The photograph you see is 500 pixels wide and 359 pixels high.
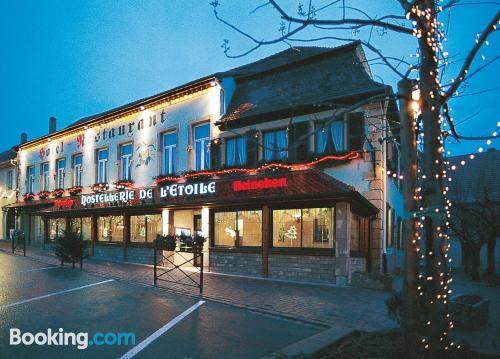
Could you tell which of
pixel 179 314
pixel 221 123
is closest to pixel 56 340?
pixel 179 314

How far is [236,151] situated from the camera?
1538 cm

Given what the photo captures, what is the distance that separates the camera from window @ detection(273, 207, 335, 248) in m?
12.8

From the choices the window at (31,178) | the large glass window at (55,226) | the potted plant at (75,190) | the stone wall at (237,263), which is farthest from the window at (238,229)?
the window at (31,178)

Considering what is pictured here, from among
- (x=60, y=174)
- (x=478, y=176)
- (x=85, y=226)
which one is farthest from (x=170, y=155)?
(x=478, y=176)

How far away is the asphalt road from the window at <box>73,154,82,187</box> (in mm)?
12034

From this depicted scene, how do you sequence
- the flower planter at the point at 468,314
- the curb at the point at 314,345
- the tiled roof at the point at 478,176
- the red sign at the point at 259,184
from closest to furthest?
the curb at the point at 314,345 → the flower planter at the point at 468,314 → the red sign at the point at 259,184 → the tiled roof at the point at 478,176

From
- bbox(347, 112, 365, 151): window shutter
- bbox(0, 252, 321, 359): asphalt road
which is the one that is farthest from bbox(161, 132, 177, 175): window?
bbox(347, 112, 365, 151): window shutter

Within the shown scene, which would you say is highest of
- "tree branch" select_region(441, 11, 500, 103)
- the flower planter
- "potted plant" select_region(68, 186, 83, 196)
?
"tree branch" select_region(441, 11, 500, 103)

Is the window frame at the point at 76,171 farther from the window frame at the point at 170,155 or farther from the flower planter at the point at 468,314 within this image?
the flower planter at the point at 468,314

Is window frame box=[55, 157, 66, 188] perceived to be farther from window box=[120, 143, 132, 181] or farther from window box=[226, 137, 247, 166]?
window box=[226, 137, 247, 166]

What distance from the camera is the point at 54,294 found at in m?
9.70

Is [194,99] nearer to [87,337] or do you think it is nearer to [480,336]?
[87,337]

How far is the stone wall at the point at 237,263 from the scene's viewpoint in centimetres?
1378

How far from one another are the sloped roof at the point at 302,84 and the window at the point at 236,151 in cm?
70
